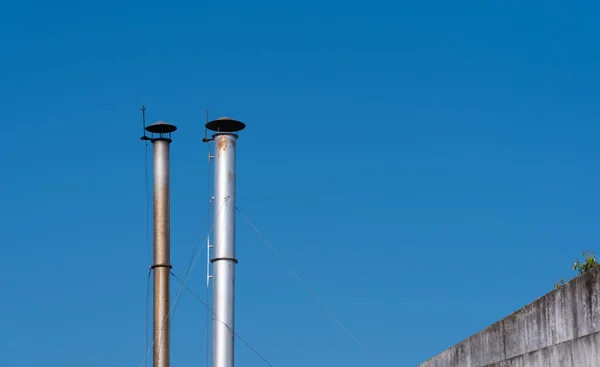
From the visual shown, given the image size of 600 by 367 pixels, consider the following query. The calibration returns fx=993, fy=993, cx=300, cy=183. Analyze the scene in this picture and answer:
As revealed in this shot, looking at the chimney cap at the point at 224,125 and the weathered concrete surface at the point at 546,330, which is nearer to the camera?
the weathered concrete surface at the point at 546,330

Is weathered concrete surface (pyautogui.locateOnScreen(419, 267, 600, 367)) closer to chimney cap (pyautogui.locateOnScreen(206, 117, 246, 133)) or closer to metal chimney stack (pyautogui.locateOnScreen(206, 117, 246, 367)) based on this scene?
metal chimney stack (pyautogui.locateOnScreen(206, 117, 246, 367))

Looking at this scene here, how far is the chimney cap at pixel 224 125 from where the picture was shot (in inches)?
1071

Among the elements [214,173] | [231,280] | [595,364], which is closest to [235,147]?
[214,173]

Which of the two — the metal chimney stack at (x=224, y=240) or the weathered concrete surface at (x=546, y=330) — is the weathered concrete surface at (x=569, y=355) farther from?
the metal chimney stack at (x=224, y=240)

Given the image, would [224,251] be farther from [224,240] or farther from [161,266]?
[161,266]

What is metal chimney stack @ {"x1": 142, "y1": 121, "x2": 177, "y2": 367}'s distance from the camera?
101 feet

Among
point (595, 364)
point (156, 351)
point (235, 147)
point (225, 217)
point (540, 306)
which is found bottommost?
point (595, 364)

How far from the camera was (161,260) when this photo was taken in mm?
30984

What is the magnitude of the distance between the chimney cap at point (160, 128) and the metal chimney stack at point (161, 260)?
80 centimetres

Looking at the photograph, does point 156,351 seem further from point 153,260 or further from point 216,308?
point 216,308

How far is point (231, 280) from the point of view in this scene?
83.8 ft

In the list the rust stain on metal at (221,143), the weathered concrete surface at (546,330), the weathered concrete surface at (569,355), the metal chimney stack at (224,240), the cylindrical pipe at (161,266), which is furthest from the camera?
the cylindrical pipe at (161,266)

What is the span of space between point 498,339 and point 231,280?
37.3 ft

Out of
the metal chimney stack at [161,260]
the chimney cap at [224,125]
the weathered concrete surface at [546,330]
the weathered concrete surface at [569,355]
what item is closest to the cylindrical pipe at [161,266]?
the metal chimney stack at [161,260]
